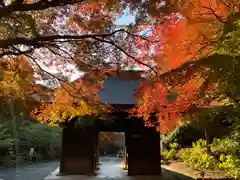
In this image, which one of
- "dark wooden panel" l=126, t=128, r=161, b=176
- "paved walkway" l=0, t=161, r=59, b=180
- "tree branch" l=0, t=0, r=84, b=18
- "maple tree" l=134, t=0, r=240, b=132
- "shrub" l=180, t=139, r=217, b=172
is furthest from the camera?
"dark wooden panel" l=126, t=128, r=161, b=176

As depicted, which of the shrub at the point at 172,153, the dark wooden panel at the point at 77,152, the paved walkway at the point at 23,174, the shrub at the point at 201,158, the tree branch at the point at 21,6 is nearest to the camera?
the tree branch at the point at 21,6

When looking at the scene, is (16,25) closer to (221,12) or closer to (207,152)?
(221,12)

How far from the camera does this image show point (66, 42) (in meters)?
6.61

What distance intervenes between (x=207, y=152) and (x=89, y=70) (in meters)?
6.10

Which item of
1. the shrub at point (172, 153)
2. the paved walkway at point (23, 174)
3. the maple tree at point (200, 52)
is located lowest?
the paved walkway at point (23, 174)

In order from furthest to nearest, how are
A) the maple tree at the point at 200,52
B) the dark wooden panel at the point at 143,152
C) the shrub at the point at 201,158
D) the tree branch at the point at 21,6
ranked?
the dark wooden panel at the point at 143,152 < the shrub at the point at 201,158 < the tree branch at the point at 21,6 < the maple tree at the point at 200,52

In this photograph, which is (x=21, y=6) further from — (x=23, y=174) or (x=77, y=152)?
(x=23, y=174)

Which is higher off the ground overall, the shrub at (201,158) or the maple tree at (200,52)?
the maple tree at (200,52)

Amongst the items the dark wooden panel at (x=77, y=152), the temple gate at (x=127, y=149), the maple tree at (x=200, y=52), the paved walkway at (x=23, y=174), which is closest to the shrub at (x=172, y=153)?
the temple gate at (x=127, y=149)

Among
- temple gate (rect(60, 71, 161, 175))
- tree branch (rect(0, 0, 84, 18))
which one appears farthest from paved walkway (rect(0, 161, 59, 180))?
tree branch (rect(0, 0, 84, 18))

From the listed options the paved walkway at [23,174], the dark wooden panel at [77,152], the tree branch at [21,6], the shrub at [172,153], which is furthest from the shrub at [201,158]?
the tree branch at [21,6]

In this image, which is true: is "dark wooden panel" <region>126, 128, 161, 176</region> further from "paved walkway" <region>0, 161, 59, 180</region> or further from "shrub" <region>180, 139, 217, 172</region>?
"paved walkway" <region>0, 161, 59, 180</region>

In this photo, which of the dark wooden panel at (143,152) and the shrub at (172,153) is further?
the shrub at (172,153)

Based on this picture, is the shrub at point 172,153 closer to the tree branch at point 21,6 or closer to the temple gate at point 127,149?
the temple gate at point 127,149
